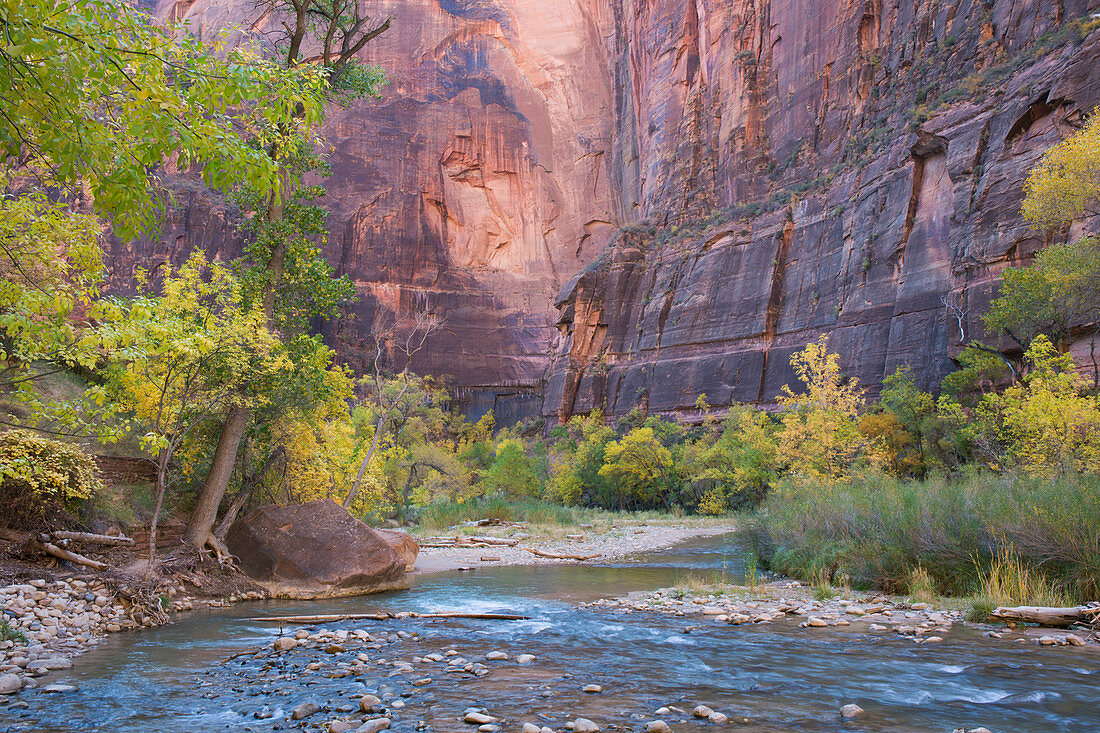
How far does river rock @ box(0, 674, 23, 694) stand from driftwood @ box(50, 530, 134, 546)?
515 centimetres

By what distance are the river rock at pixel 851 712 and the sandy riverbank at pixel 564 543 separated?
1276 cm

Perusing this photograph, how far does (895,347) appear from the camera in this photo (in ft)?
131

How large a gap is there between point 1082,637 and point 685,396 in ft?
161

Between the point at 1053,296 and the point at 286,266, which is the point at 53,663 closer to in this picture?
the point at 286,266

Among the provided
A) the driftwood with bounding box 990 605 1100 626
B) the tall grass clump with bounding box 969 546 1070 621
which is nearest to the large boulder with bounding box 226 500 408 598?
the tall grass clump with bounding box 969 546 1070 621

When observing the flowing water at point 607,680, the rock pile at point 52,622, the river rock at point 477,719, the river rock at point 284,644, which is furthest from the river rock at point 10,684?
the river rock at point 477,719

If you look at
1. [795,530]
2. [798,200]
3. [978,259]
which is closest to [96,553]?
[795,530]

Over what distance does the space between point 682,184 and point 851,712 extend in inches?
2756

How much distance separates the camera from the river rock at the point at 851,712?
5.40 metres

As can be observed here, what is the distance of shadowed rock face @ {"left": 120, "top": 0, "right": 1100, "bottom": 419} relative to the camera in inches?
1517

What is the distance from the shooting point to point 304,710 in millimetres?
5480

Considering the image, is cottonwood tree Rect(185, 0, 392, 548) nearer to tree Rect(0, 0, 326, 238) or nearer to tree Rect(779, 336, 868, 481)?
tree Rect(0, 0, 326, 238)

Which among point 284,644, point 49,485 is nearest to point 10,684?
point 284,644

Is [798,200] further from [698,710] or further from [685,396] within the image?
[698,710]
